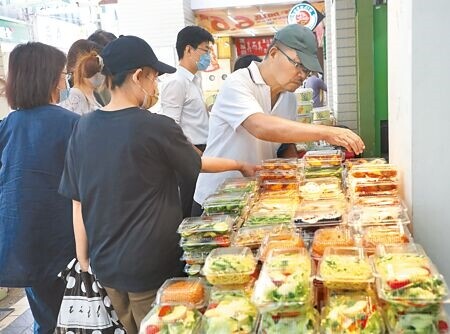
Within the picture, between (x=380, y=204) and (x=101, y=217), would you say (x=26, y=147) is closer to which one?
(x=101, y=217)

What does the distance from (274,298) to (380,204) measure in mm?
790

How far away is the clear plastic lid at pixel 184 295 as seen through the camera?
1473 millimetres

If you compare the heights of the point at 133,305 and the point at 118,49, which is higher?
the point at 118,49

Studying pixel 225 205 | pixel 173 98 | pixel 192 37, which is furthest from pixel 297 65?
pixel 192 37

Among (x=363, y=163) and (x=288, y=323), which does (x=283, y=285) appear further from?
(x=363, y=163)

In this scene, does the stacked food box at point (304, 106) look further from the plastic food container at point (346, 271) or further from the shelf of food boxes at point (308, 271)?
the plastic food container at point (346, 271)

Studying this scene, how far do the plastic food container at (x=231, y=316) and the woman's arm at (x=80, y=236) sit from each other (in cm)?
89

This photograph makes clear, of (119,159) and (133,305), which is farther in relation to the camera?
(133,305)

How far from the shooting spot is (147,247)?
72.2 inches

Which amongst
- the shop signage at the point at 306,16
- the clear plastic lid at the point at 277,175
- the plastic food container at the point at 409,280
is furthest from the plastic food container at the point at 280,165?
the shop signage at the point at 306,16

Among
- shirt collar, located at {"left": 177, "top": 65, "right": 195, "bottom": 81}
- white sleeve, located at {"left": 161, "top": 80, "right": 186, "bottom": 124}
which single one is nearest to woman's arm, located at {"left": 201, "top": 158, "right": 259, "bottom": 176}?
white sleeve, located at {"left": 161, "top": 80, "right": 186, "bottom": 124}

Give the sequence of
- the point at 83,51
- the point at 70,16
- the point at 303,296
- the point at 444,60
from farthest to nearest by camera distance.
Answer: the point at 70,16 → the point at 83,51 → the point at 444,60 → the point at 303,296

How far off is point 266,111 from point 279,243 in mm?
1275

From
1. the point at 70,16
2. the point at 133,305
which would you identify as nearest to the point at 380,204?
the point at 133,305
